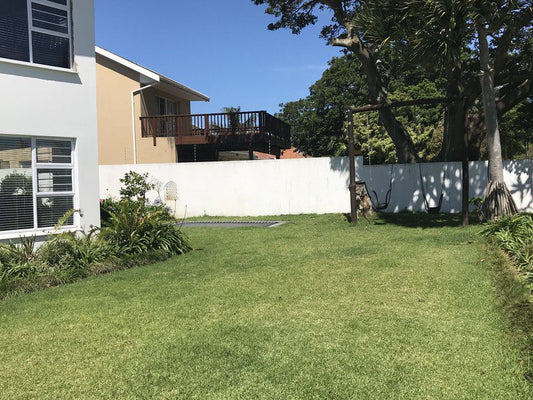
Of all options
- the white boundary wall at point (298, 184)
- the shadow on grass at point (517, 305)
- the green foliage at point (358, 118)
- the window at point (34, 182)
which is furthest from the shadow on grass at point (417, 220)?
the green foliage at point (358, 118)

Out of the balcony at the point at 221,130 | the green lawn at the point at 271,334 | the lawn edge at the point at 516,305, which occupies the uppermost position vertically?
the balcony at the point at 221,130

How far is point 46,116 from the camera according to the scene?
8461 mm

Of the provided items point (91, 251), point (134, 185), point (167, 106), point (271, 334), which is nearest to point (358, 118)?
point (167, 106)

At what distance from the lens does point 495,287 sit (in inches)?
223

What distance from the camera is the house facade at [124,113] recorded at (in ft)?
66.9

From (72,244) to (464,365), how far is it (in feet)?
22.3

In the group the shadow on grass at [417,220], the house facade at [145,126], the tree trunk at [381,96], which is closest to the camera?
the shadow on grass at [417,220]

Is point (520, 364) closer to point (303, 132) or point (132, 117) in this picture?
point (132, 117)

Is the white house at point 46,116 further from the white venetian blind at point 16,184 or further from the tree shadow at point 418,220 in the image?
the tree shadow at point 418,220

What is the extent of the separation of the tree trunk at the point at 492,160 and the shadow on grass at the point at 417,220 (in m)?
1.41

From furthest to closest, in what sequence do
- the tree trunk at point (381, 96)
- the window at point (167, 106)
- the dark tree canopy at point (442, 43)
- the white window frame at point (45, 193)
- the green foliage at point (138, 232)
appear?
1. the window at point (167, 106)
2. the tree trunk at point (381, 96)
3. the dark tree canopy at point (442, 43)
4. the green foliage at point (138, 232)
5. the white window frame at point (45, 193)

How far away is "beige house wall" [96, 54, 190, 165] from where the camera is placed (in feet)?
67.1

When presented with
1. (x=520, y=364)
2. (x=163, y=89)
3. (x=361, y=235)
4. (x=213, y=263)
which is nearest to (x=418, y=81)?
(x=163, y=89)

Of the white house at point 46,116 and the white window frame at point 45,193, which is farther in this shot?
the white window frame at point 45,193
